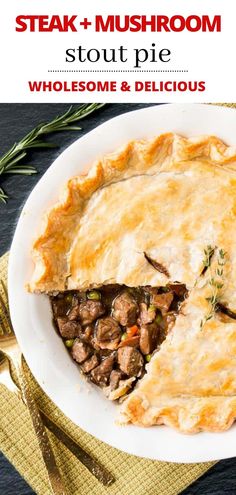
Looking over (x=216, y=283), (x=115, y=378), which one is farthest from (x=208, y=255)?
(x=115, y=378)

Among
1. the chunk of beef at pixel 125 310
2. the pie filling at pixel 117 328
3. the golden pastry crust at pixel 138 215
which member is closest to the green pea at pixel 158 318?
the pie filling at pixel 117 328

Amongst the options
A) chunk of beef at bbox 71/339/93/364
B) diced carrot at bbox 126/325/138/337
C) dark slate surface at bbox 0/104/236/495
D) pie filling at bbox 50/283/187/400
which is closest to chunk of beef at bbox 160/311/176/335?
pie filling at bbox 50/283/187/400

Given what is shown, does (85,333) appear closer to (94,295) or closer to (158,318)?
(94,295)

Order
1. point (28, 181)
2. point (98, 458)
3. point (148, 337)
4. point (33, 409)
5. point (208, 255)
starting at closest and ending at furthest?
point (208, 255), point (148, 337), point (33, 409), point (98, 458), point (28, 181)

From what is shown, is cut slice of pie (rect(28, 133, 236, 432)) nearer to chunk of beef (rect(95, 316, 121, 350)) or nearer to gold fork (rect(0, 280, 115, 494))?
chunk of beef (rect(95, 316, 121, 350))

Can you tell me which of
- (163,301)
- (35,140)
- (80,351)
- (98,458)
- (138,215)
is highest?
(35,140)
